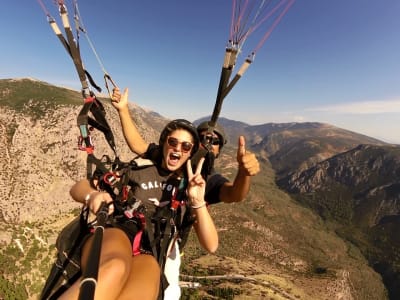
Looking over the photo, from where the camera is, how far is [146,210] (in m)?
5.58

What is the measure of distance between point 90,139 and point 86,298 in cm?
331

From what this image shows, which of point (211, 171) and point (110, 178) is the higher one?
point (211, 171)

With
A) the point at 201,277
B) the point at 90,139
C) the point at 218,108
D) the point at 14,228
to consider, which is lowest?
the point at 201,277

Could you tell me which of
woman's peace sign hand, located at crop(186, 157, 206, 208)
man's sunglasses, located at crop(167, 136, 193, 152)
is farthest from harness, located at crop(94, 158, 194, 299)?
woman's peace sign hand, located at crop(186, 157, 206, 208)

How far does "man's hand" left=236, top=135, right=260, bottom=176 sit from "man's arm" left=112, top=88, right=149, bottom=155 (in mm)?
2937

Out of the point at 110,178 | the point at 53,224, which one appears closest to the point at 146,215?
the point at 110,178

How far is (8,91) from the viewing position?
470 ft

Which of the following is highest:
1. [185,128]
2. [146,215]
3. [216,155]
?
[185,128]

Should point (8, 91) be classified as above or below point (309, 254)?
above

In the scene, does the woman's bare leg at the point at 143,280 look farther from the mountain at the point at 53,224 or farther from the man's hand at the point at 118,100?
the mountain at the point at 53,224

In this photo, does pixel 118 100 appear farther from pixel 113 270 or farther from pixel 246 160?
pixel 113 270

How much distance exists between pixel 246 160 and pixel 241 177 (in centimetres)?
45

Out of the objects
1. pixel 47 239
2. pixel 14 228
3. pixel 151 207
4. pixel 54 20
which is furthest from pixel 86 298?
pixel 14 228

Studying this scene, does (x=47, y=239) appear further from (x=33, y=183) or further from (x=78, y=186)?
(x=78, y=186)
